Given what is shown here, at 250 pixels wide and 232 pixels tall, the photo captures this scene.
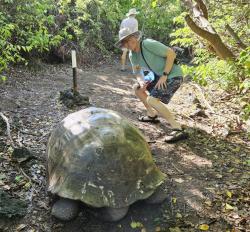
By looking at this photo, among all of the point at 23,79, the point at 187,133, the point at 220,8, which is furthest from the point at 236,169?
the point at 23,79

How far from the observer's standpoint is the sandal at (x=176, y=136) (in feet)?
17.2

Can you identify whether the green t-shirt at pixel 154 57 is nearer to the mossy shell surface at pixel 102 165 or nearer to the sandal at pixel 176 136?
the sandal at pixel 176 136

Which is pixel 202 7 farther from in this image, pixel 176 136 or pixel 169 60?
pixel 176 136

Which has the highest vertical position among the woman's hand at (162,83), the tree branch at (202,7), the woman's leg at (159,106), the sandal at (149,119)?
the tree branch at (202,7)

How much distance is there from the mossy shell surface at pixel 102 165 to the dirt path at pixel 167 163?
0.32 m

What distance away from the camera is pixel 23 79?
7.96 m

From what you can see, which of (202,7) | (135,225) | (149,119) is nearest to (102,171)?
(135,225)

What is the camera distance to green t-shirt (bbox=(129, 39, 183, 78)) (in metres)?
4.95

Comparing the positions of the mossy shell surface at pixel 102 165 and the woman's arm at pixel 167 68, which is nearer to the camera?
the mossy shell surface at pixel 102 165

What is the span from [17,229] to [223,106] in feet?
16.5

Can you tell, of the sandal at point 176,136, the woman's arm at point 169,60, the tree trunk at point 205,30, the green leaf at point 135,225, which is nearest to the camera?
the green leaf at point 135,225

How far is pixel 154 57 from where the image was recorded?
5.04 metres

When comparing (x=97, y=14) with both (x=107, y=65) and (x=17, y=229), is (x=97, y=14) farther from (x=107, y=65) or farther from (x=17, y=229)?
(x=17, y=229)

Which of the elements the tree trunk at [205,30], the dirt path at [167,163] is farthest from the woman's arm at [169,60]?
the dirt path at [167,163]
